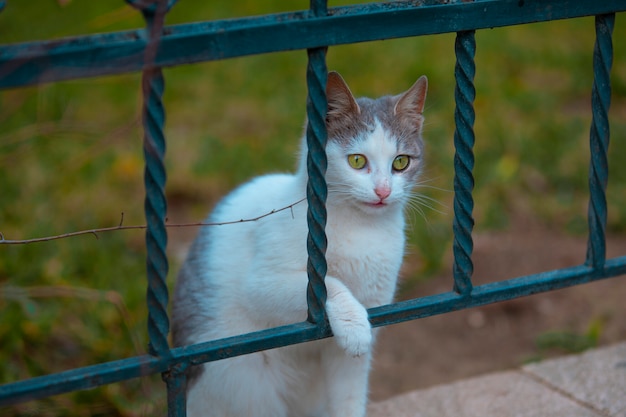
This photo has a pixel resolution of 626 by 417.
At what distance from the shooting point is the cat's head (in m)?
1.97

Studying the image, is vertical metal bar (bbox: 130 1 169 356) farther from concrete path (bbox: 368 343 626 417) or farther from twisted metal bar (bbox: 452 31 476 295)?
concrete path (bbox: 368 343 626 417)

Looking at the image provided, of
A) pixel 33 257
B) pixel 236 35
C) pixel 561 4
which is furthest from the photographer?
pixel 33 257

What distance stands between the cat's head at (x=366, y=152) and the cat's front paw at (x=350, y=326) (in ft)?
1.19

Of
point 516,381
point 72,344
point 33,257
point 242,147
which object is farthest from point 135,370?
point 242,147

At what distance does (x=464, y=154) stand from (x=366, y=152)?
0.39 meters

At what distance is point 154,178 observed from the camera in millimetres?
1392

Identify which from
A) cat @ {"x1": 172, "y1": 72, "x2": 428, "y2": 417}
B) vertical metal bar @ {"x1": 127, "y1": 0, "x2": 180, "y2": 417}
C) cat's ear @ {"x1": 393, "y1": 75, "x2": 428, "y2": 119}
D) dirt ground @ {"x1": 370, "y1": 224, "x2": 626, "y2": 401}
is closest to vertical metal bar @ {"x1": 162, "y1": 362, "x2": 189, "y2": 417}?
vertical metal bar @ {"x1": 127, "y1": 0, "x2": 180, "y2": 417}

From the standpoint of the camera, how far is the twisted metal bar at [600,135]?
1750 mm

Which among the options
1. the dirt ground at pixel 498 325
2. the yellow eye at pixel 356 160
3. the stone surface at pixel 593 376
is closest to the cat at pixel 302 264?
the yellow eye at pixel 356 160

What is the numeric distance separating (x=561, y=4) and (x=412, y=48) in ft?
12.6

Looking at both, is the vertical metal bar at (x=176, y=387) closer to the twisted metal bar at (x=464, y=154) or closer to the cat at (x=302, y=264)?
the cat at (x=302, y=264)

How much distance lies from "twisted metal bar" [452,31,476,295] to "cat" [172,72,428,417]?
286mm

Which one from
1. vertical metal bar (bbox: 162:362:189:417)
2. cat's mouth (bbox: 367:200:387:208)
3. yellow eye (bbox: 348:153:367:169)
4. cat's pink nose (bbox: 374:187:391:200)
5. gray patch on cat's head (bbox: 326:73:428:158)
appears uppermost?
gray patch on cat's head (bbox: 326:73:428:158)

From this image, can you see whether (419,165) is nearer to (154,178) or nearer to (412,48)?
(154,178)
